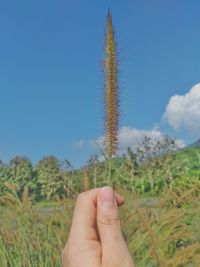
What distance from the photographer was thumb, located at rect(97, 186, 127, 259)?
1.12 m

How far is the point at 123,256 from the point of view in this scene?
111cm

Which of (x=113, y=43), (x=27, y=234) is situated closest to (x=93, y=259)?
(x=113, y=43)

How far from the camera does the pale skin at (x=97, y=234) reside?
1.12 meters

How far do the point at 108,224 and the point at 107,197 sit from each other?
6cm

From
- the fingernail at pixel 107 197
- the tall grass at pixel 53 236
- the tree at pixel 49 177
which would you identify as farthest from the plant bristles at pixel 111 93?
the tree at pixel 49 177

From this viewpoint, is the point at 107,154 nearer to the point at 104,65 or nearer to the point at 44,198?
the point at 104,65

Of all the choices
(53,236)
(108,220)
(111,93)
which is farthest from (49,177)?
(108,220)

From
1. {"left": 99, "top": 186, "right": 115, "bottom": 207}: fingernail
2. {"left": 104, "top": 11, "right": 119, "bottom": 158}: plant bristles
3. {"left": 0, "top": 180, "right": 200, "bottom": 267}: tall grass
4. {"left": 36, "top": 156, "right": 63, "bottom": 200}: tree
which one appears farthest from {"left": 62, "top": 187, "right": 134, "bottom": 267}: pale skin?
{"left": 36, "top": 156, "right": 63, "bottom": 200}: tree

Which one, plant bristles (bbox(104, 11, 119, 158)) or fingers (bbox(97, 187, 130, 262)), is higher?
plant bristles (bbox(104, 11, 119, 158))

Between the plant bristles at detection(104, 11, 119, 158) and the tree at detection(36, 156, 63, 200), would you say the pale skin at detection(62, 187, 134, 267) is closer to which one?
the plant bristles at detection(104, 11, 119, 158)

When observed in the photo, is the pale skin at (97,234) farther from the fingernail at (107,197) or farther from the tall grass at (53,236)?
the tall grass at (53,236)

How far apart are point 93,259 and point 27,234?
9.44 feet

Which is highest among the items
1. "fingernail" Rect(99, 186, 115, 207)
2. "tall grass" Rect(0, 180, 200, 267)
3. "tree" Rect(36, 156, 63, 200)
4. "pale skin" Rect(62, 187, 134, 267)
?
Result: "tree" Rect(36, 156, 63, 200)

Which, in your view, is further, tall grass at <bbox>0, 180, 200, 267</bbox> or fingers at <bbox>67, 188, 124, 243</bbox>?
tall grass at <bbox>0, 180, 200, 267</bbox>
